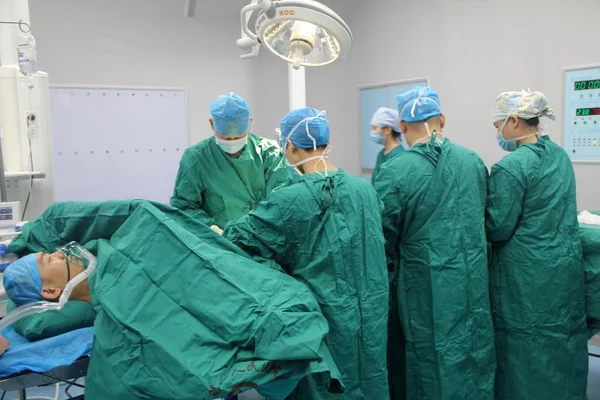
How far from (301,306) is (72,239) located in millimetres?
1006

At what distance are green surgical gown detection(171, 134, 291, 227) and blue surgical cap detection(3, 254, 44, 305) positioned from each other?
2.65 feet

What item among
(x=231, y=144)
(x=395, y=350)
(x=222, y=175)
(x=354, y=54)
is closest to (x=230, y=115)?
(x=231, y=144)

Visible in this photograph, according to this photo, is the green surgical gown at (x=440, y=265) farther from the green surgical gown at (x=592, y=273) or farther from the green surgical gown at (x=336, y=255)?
the green surgical gown at (x=592, y=273)

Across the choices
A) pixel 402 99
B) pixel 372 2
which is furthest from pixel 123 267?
pixel 372 2

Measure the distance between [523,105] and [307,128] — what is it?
45.3 inches

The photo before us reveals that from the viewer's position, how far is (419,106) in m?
2.09

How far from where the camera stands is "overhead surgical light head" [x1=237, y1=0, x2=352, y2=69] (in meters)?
1.40

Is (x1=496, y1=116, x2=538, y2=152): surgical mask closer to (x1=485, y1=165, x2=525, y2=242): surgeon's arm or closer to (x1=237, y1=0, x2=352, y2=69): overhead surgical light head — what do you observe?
(x1=485, y1=165, x2=525, y2=242): surgeon's arm

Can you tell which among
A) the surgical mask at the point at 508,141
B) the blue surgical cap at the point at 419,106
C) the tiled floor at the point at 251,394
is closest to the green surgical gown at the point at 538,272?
the surgical mask at the point at 508,141

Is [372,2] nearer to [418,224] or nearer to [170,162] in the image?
[170,162]

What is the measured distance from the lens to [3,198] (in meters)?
2.59

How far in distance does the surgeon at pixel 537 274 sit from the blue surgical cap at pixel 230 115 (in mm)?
1171

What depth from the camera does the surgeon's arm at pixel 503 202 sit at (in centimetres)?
209

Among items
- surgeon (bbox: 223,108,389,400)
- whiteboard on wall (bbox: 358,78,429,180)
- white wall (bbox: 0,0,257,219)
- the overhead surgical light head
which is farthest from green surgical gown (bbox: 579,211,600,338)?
white wall (bbox: 0,0,257,219)
